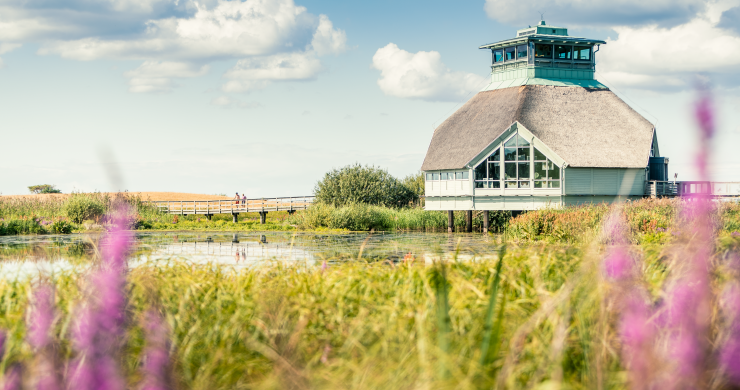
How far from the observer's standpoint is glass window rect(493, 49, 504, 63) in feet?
127

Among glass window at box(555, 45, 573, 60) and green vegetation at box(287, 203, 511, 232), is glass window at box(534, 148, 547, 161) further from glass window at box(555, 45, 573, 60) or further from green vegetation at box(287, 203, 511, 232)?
glass window at box(555, 45, 573, 60)

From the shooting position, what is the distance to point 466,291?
6555 millimetres

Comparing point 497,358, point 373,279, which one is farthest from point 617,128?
point 497,358

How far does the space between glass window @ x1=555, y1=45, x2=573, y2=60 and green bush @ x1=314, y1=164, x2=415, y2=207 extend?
12.6 m

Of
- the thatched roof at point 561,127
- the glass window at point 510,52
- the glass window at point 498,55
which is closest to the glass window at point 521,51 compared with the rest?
the glass window at point 510,52

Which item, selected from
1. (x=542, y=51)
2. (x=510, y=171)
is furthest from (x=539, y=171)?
(x=542, y=51)

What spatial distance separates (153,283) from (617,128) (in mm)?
31627

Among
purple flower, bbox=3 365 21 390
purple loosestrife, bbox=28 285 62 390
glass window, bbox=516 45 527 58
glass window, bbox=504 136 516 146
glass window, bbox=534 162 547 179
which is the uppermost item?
glass window, bbox=516 45 527 58

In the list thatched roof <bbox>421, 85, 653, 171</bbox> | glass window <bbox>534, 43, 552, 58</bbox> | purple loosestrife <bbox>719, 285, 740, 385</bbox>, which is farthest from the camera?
glass window <bbox>534, 43, 552, 58</bbox>

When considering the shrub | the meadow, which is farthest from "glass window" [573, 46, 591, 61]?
the meadow

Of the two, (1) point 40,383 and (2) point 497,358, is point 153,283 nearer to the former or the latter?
(1) point 40,383

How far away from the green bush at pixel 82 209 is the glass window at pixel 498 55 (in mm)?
24151

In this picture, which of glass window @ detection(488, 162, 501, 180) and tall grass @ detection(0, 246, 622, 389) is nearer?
tall grass @ detection(0, 246, 622, 389)

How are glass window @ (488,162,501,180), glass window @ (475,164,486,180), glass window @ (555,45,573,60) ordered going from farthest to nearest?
glass window @ (555,45,573,60), glass window @ (475,164,486,180), glass window @ (488,162,501,180)
